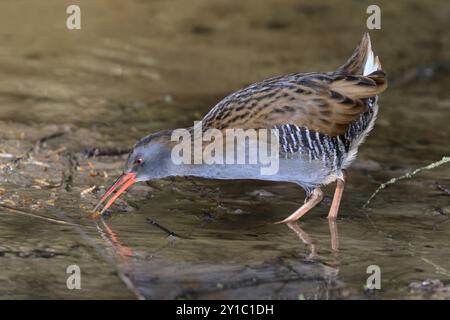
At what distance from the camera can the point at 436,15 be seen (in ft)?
36.7

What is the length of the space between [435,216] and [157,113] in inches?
116

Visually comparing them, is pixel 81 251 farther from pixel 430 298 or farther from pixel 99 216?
pixel 430 298

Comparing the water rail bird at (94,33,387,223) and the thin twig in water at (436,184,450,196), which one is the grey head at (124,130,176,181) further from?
the thin twig in water at (436,184,450,196)

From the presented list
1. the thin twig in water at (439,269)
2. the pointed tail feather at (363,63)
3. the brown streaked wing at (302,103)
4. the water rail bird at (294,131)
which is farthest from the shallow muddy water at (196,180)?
the pointed tail feather at (363,63)

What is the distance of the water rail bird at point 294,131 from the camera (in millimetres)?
5754

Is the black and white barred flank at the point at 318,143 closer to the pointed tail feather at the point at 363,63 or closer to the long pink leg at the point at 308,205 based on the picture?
the long pink leg at the point at 308,205

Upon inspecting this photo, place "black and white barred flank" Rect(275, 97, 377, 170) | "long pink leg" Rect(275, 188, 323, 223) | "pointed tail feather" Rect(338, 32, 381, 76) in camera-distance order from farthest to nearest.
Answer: "pointed tail feather" Rect(338, 32, 381, 76)
"long pink leg" Rect(275, 188, 323, 223)
"black and white barred flank" Rect(275, 97, 377, 170)

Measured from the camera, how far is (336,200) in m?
6.04

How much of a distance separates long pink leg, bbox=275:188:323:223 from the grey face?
0.85 m

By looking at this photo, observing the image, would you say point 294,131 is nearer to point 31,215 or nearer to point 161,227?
point 161,227

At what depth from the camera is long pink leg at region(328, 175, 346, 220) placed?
5957 millimetres

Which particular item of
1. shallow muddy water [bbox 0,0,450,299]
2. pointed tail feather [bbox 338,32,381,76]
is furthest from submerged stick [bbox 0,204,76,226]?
pointed tail feather [bbox 338,32,381,76]

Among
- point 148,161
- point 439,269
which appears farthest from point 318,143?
point 439,269
